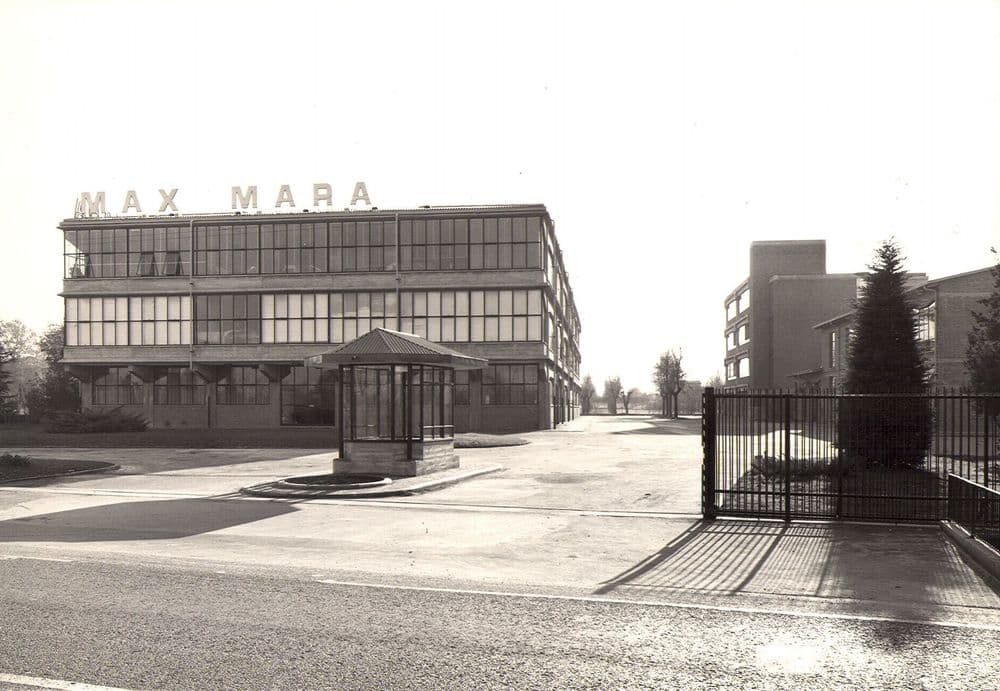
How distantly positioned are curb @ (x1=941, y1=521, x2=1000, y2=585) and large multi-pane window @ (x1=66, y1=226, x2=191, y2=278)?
53.9 metres

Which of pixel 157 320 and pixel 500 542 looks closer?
pixel 500 542

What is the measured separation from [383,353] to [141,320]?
43.3 m

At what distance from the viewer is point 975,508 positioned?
10.7 m

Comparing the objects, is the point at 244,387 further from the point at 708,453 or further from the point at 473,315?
the point at 708,453

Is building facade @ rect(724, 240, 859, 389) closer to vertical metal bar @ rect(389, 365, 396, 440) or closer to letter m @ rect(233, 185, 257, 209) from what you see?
letter m @ rect(233, 185, 257, 209)

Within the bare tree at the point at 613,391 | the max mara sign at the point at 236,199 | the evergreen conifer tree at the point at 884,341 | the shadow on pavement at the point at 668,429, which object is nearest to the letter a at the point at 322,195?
the max mara sign at the point at 236,199

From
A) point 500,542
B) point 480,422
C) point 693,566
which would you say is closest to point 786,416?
point 693,566

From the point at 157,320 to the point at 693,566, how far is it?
53.7 meters

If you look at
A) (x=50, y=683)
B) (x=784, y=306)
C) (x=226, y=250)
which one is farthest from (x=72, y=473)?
(x=784, y=306)

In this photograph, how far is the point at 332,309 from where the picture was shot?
5506cm

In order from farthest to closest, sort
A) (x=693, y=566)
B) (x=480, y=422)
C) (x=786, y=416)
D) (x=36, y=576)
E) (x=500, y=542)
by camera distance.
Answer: (x=480, y=422) < (x=786, y=416) < (x=500, y=542) < (x=693, y=566) < (x=36, y=576)

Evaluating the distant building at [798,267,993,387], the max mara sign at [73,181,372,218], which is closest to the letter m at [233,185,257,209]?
the max mara sign at [73,181,372,218]

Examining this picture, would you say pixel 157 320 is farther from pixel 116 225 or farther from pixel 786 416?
pixel 786 416

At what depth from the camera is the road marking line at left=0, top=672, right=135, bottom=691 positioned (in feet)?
17.5
